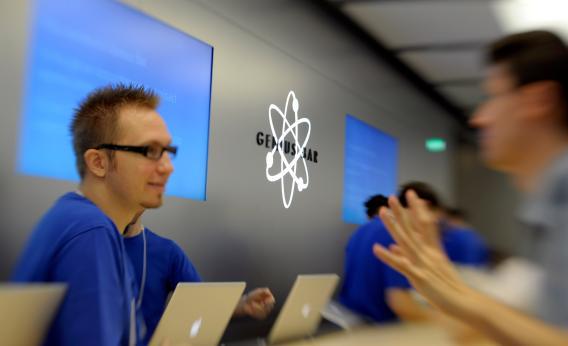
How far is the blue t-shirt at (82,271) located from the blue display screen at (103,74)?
46.7 inches

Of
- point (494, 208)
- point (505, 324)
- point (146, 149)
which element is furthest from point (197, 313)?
point (494, 208)

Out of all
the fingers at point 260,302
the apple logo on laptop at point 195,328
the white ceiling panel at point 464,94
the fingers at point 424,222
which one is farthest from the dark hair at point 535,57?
the white ceiling panel at point 464,94

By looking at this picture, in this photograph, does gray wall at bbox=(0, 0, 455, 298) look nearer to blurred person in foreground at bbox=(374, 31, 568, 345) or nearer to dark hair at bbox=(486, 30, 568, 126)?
blurred person in foreground at bbox=(374, 31, 568, 345)

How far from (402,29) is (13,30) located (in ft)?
13.5

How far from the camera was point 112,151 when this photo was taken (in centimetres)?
181

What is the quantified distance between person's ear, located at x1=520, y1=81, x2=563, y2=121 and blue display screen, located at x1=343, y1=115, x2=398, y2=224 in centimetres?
452

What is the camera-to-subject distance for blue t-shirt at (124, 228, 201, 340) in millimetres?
2549

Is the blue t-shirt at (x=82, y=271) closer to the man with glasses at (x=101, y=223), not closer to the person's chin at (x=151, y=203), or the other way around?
the man with glasses at (x=101, y=223)

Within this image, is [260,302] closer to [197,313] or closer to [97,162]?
[197,313]

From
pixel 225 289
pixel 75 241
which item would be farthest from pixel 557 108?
pixel 225 289

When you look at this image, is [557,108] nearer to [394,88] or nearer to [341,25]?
[341,25]

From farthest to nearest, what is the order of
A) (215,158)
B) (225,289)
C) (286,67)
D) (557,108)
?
(286,67), (215,158), (225,289), (557,108)

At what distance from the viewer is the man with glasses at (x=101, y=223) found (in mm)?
1339

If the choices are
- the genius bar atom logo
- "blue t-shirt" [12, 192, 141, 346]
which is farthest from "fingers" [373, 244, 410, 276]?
the genius bar atom logo
